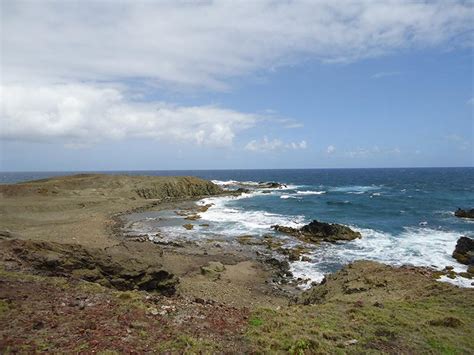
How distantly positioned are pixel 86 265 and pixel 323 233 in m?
25.7

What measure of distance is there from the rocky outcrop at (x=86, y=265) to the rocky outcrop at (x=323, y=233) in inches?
803

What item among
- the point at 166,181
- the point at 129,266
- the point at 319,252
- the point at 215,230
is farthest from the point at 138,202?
the point at 129,266

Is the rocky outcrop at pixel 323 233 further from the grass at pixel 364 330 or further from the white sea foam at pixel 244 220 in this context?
the grass at pixel 364 330

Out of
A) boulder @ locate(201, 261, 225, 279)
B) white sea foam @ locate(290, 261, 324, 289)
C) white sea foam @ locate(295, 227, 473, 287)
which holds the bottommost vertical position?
white sea foam @ locate(290, 261, 324, 289)

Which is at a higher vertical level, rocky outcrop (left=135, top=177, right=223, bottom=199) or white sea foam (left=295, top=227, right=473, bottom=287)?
rocky outcrop (left=135, top=177, right=223, bottom=199)

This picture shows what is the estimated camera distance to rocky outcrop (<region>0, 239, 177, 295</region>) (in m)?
14.8

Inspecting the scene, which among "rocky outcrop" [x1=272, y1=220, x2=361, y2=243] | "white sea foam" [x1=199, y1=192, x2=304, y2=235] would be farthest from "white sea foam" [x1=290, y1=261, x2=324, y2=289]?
"white sea foam" [x1=199, y1=192, x2=304, y2=235]

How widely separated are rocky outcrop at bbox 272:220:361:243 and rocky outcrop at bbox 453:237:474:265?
9.48 metres

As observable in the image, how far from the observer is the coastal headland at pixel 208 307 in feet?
31.2

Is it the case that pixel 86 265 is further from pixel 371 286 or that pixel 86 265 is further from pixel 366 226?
pixel 366 226

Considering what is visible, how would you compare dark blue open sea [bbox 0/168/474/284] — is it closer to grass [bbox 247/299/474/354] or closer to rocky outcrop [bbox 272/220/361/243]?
rocky outcrop [bbox 272/220/361/243]

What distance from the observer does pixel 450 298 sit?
13977 millimetres

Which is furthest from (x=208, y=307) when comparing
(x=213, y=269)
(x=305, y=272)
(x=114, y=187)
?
(x=114, y=187)

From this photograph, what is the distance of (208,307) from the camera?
12.6 m
